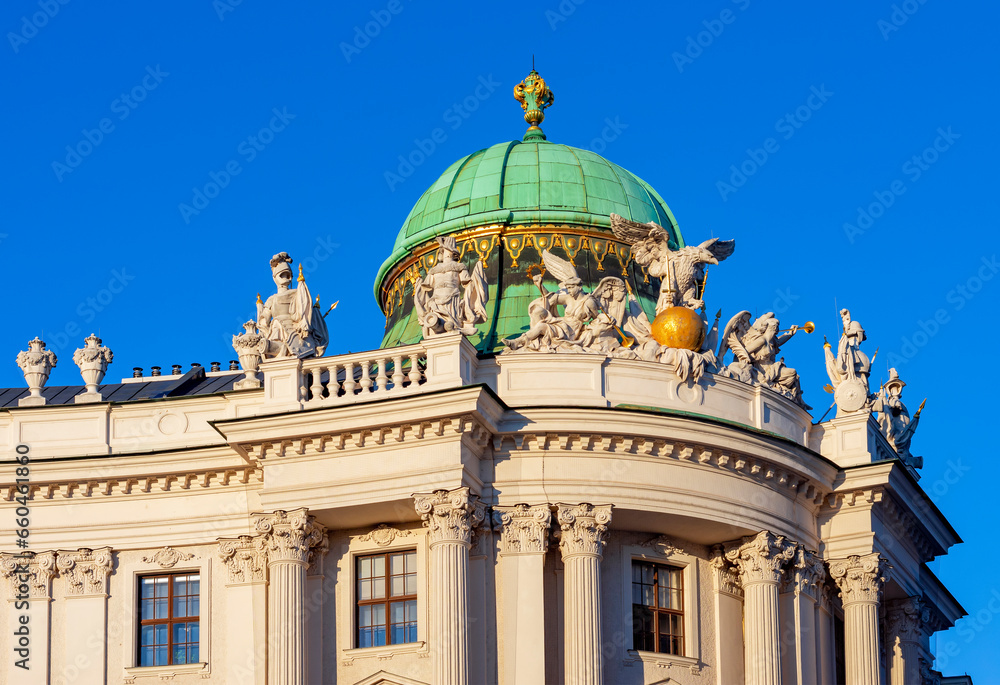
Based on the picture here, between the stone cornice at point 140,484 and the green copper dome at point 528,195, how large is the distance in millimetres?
7971

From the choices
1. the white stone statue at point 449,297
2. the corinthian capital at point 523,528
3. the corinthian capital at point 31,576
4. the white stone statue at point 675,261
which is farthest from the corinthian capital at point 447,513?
the corinthian capital at point 31,576

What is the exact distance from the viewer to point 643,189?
45.6 meters

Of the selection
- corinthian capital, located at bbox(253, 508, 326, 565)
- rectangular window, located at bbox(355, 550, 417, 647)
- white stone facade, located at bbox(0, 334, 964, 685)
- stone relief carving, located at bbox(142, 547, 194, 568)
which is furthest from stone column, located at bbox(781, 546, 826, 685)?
stone relief carving, located at bbox(142, 547, 194, 568)

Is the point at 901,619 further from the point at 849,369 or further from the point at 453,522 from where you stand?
the point at 453,522

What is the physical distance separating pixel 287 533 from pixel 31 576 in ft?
17.3

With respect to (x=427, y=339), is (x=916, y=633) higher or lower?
lower

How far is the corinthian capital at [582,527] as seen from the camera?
3681 cm

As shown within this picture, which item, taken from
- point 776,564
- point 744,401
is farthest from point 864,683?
point 744,401

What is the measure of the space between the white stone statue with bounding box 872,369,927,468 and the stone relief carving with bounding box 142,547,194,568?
14.4 meters

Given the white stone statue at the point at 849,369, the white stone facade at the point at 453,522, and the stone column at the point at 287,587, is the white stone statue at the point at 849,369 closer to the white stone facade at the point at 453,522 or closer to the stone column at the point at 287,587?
the white stone facade at the point at 453,522

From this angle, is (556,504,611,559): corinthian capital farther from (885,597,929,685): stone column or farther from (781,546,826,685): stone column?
(885,597,929,685): stone column

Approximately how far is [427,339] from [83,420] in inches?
278

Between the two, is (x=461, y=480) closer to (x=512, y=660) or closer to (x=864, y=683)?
(x=512, y=660)

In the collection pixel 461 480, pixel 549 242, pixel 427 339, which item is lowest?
pixel 461 480
